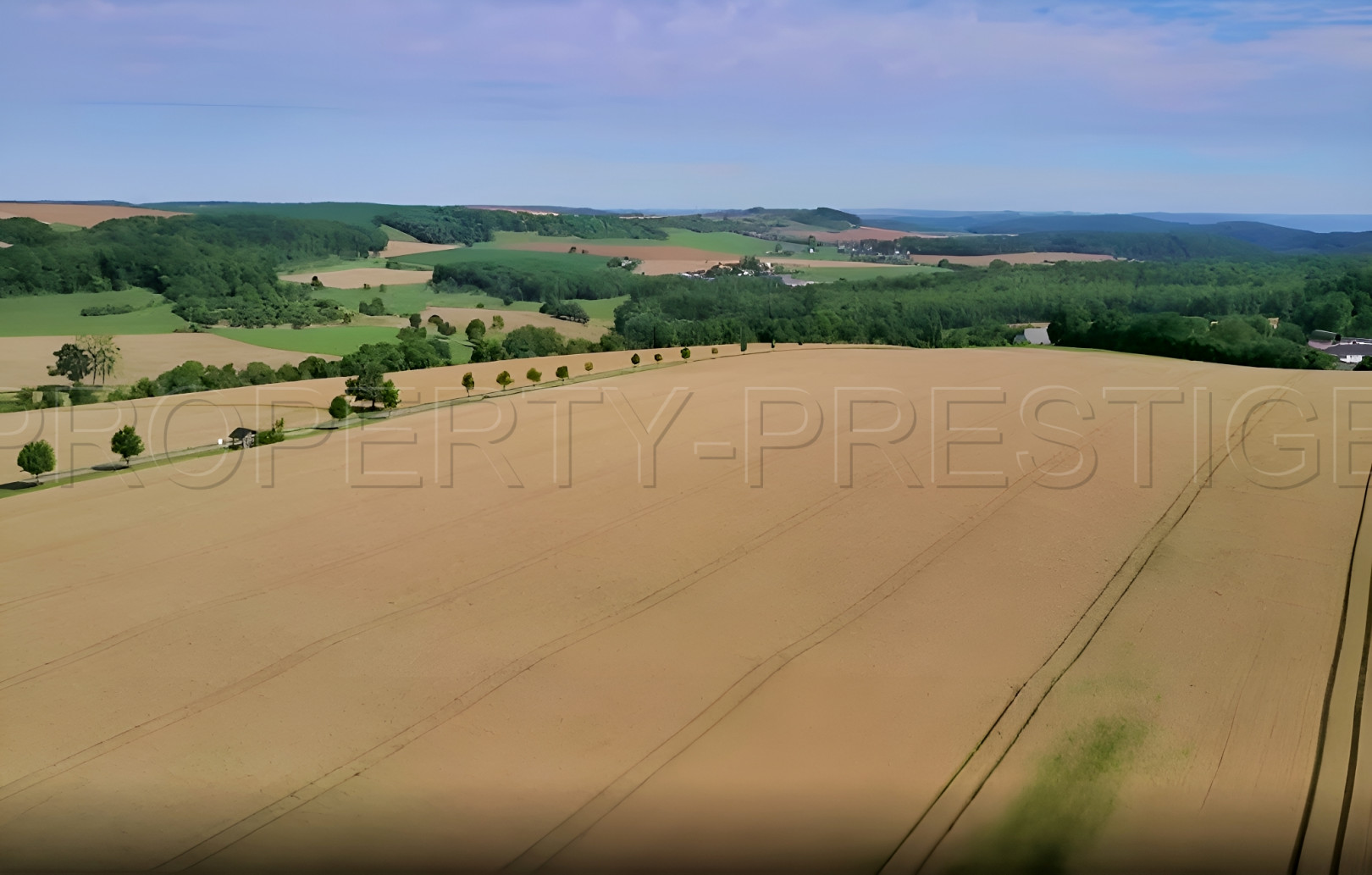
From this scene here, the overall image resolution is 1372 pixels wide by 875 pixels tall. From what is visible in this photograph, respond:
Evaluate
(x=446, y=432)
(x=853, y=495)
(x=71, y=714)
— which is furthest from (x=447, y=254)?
(x=71, y=714)

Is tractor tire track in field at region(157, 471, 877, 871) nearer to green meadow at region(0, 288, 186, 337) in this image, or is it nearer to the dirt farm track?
the dirt farm track

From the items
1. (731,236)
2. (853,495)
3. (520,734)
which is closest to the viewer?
(520,734)

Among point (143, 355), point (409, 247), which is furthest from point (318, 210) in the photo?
point (143, 355)

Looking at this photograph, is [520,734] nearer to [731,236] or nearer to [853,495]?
[853,495]

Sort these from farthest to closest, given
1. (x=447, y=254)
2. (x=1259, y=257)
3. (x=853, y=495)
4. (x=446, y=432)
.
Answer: (x=1259, y=257)
(x=447, y=254)
(x=446, y=432)
(x=853, y=495)

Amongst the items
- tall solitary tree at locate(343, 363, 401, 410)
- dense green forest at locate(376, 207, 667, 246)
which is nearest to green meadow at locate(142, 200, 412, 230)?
dense green forest at locate(376, 207, 667, 246)

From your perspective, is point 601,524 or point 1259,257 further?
point 1259,257
